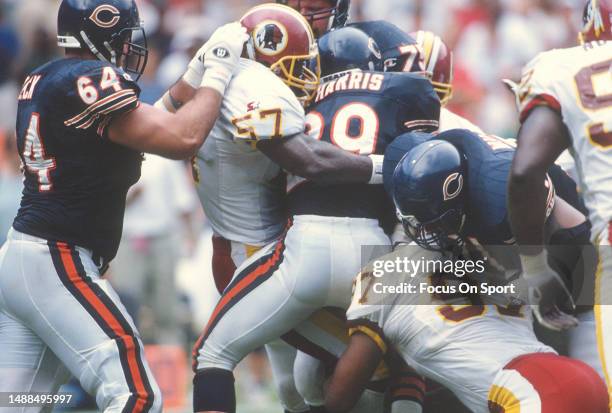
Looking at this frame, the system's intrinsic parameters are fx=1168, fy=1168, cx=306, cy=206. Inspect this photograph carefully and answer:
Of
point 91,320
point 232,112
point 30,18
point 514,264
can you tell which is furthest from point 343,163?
point 30,18

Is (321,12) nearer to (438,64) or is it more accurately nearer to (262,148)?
(438,64)

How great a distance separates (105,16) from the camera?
4656 mm

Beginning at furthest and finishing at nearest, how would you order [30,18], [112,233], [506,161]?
[30,18], [112,233], [506,161]

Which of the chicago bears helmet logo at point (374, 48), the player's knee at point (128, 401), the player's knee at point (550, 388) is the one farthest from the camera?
the chicago bears helmet logo at point (374, 48)

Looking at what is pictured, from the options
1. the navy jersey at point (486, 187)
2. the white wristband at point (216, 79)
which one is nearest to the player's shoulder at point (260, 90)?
the white wristband at point (216, 79)

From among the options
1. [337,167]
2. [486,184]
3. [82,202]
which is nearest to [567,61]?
[486,184]

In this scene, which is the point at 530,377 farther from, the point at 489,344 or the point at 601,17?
the point at 601,17

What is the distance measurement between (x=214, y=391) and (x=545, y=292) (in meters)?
1.43

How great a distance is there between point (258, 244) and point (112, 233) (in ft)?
2.32

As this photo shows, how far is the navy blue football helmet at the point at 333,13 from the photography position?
5.64 meters

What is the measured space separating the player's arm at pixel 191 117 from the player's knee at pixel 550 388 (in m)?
1.51

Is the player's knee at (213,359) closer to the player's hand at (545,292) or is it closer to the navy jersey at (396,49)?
the player's hand at (545,292)

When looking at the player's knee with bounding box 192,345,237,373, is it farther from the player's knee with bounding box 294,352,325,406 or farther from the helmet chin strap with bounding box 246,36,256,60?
the helmet chin strap with bounding box 246,36,256,60

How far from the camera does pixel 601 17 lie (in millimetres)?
4176
